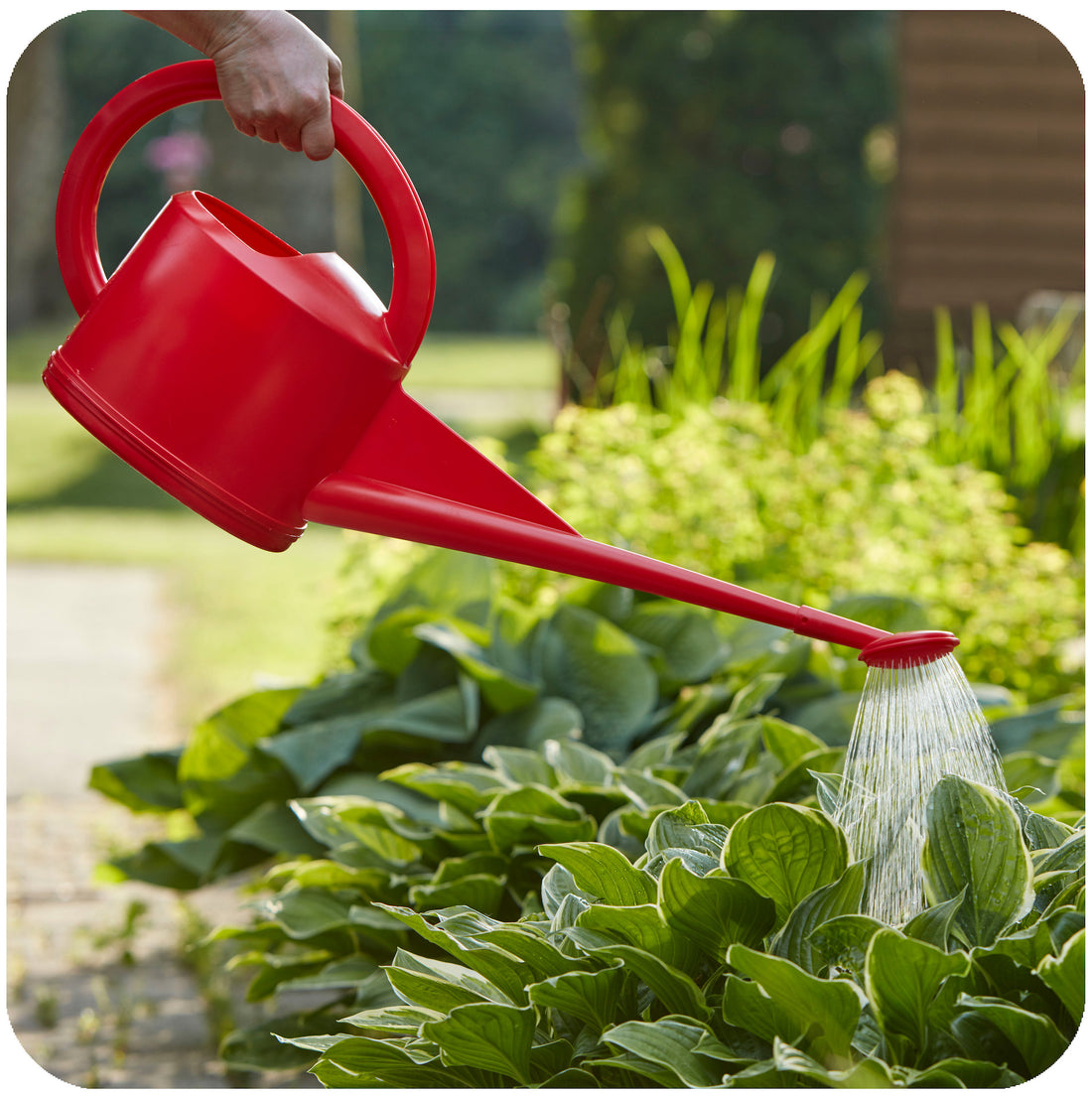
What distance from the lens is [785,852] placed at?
3.54 feet

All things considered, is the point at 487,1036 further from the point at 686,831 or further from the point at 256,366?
the point at 256,366

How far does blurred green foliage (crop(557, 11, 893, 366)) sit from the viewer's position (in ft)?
30.9

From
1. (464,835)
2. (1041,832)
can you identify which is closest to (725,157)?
(464,835)

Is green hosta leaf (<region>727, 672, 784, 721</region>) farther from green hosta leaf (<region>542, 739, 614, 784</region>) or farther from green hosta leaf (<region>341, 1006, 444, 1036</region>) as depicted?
green hosta leaf (<region>341, 1006, 444, 1036</region>)

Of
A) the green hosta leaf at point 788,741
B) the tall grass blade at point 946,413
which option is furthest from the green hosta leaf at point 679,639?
the tall grass blade at point 946,413

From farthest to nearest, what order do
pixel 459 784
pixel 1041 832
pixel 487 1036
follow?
1. pixel 459 784
2. pixel 1041 832
3. pixel 487 1036

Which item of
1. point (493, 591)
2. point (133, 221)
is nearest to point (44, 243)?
point (133, 221)

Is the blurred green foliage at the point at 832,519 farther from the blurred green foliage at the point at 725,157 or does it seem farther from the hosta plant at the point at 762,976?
the blurred green foliage at the point at 725,157

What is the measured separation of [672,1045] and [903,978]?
20cm

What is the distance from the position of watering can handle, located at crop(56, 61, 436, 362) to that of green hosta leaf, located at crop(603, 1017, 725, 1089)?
2.11 feet

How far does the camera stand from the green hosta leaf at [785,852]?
3.50 feet

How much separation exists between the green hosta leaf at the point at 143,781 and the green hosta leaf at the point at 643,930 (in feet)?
4.28

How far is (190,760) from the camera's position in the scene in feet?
6.84

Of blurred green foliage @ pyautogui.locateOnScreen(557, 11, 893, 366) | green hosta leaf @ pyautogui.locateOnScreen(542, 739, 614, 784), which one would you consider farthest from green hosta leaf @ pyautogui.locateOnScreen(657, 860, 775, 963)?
blurred green foliage @ pyautogui.locateOnScreen(557, 11, 893, 366)
